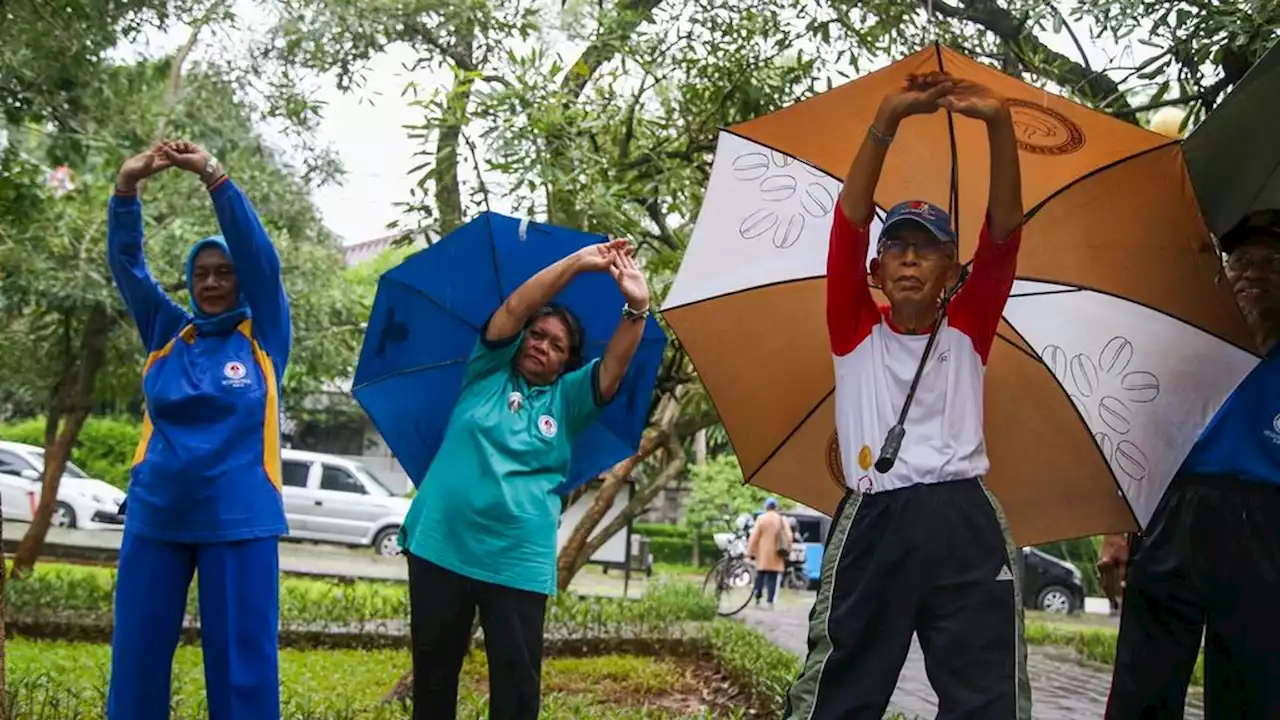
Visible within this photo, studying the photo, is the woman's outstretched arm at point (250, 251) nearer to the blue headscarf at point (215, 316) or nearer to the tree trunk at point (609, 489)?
the blue headscarf at point (215, 316)

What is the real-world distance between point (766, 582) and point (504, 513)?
14.1 metres

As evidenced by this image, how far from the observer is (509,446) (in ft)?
10.3

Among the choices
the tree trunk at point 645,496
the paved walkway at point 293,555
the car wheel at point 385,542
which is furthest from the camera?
the car wheel at point 385,542

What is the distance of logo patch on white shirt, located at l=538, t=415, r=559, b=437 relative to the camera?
3215 millimetres

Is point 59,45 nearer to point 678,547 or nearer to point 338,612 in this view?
point 338,612

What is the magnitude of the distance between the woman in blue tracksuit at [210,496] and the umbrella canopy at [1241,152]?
2.58m

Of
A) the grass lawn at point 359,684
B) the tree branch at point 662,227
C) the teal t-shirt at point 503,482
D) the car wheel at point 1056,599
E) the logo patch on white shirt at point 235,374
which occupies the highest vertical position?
the tree branch at point 662,227

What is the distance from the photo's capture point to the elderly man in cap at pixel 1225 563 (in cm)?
284

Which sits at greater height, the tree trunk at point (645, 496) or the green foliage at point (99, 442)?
the green foliage at point (99, 442)

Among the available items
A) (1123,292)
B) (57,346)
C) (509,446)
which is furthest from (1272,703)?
(57,346)

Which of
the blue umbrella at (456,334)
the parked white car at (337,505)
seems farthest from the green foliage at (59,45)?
the parked white car at (337,505)

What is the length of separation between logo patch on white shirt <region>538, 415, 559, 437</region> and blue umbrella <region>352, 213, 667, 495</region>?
0.39 m

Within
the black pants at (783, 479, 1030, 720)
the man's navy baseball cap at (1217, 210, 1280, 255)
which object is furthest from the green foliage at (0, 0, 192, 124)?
the man's navy baseball cap at (1217, 210, 1280, 255)

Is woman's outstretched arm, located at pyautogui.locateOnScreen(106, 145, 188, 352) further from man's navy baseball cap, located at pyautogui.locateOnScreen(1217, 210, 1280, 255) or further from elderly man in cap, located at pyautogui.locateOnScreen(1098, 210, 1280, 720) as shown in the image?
man's navy baseball cap, located at pyautogui.locateOnScreen(1217, 210, 1280, 255)
